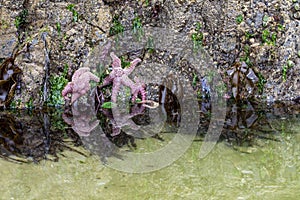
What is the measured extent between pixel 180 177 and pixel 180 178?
0.03 meters

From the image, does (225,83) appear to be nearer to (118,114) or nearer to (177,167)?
(118,114)

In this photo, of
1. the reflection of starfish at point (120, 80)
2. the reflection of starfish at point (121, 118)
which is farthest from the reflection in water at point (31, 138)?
the reflection of starfish at point (120, 80)

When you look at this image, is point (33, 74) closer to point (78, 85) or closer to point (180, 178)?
point (78, 85)

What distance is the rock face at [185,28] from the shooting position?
796cm

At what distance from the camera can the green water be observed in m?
4.51

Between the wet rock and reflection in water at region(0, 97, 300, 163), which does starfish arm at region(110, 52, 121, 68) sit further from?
the wet rock

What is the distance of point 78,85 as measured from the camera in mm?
7559

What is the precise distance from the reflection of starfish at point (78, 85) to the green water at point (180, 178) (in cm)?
199

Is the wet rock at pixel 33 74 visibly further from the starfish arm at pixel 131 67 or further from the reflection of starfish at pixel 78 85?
the starfish arm at pixel 131 67

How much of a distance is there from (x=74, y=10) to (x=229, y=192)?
4776 mm

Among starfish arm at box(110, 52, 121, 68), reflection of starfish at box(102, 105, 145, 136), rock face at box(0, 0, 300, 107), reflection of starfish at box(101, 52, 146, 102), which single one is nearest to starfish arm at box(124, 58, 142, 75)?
reflection of starfish at box(101, 52, 146, 102)

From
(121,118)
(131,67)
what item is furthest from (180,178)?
(131,67)

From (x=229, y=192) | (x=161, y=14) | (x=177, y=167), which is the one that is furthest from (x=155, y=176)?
(x=161, y=14)

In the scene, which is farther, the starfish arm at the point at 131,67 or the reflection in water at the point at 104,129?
the starfish arm at the point at 131,67
